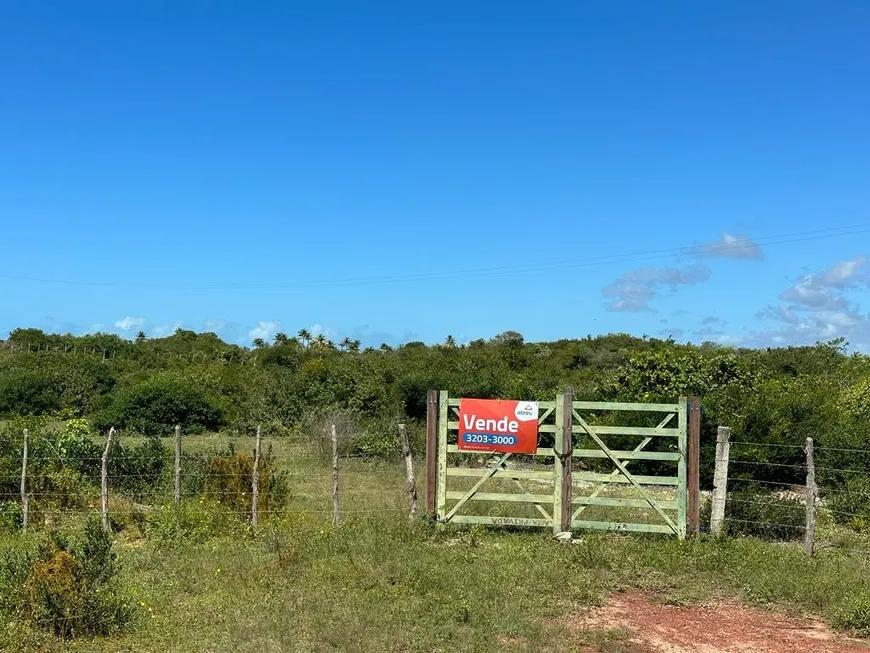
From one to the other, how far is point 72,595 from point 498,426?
6497 millimetres

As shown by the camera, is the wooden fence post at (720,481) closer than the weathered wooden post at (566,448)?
Yes

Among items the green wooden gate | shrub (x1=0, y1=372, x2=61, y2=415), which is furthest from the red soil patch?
shrub (x1=0, y1=372, x2=61, y2=415)

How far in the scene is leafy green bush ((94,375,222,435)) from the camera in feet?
103

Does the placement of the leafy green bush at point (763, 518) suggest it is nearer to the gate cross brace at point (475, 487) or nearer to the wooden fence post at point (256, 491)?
the gate cross brace at point (475, 487)

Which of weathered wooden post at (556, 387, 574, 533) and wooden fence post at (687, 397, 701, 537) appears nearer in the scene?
wooden fence post at (687, 397, 701, 537)

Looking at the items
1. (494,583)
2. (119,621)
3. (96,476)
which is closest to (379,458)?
(96,476)

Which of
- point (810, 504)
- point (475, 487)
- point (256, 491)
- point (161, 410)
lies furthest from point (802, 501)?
point (161, 410)

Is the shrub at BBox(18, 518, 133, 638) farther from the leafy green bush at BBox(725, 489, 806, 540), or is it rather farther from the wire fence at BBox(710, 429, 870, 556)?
the leafy green bush at BBox(725, 489, 806, 540)

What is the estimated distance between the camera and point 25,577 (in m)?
7.87

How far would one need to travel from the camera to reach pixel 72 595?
7.36 meters

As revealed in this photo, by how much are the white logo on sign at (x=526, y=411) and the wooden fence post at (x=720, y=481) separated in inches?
104

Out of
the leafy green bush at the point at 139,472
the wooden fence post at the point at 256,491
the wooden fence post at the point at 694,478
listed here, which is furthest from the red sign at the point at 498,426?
the leafy green bush at the point at 139,472

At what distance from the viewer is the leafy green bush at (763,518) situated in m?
12.2

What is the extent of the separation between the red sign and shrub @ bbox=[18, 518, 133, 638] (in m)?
5.78
